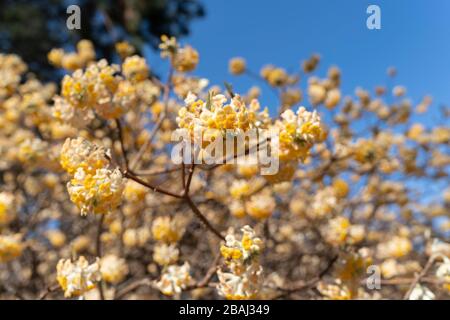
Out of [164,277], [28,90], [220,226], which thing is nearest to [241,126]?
[164,277]

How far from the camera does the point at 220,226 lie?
12.0 feet

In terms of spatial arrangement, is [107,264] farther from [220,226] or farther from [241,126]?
[241,126]

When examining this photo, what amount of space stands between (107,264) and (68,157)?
127cm

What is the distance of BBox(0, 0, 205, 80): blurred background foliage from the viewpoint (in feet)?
33.8

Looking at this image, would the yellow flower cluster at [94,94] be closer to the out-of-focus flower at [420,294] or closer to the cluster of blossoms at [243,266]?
the cluster of blossoms at [243,266]

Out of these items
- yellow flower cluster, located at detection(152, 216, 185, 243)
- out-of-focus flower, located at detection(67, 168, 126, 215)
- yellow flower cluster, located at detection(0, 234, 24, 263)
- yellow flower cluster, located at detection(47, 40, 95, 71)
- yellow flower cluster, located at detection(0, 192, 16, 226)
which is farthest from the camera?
yellow flower cluster, located at detection(47, 40, 95, 71)

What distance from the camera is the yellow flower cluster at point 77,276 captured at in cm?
172

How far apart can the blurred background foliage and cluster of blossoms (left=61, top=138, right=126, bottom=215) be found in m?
9.15

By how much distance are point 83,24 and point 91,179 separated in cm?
1069

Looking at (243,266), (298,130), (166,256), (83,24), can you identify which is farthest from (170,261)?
(83,24)

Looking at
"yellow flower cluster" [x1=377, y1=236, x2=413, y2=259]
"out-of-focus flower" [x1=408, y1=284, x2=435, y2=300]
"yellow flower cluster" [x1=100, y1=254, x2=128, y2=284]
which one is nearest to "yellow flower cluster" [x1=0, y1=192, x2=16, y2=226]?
"yellow flower cluster" [x1=100, y1=254, x2=128, y2=284]

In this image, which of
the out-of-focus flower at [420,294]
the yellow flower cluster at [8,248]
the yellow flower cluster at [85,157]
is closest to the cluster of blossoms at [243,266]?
the yellow flower cluster at [85,157]

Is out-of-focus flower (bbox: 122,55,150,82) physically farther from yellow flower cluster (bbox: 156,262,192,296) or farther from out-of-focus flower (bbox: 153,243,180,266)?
yellow flower cluster (bbox: 156,262,192,296)

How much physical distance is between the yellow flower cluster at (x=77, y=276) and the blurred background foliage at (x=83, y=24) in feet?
29.9
